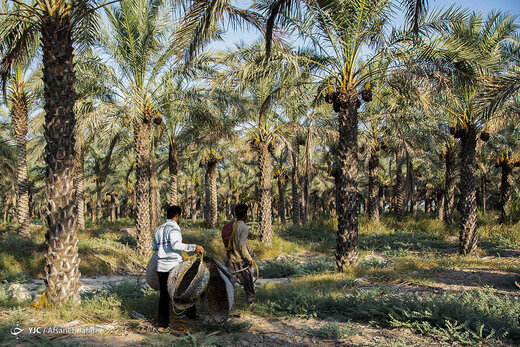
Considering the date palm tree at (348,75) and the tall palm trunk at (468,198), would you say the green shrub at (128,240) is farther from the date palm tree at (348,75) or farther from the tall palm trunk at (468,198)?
the tall palm trunk at (468,198)

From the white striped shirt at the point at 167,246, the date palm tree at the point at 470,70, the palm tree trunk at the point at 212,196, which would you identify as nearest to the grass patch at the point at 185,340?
the white striped shirt at the point at 167,246

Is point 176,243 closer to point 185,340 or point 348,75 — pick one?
point 185,340

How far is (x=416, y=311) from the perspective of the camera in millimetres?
5742

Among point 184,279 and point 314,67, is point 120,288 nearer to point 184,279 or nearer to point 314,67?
point 184,279

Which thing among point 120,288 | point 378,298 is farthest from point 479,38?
point 120,288

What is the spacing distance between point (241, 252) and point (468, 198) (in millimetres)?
11221

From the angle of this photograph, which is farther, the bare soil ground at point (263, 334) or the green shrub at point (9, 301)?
the green shrub at point (9, 301)

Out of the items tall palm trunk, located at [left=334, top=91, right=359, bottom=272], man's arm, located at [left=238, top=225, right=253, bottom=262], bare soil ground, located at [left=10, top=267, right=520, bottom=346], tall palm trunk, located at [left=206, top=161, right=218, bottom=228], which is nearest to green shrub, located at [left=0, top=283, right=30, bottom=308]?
bare soil ground, located at [left=10, top=267, right=520, bottom=346]

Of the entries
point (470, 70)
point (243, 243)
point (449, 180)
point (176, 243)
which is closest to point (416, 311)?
point (243, 243)

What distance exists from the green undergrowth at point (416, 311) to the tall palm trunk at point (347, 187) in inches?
131

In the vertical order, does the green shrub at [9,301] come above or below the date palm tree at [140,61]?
below

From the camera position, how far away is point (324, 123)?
19.5 m

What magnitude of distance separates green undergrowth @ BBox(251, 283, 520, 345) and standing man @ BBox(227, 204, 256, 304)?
1.71 feet

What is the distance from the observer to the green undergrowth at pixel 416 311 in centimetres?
494
